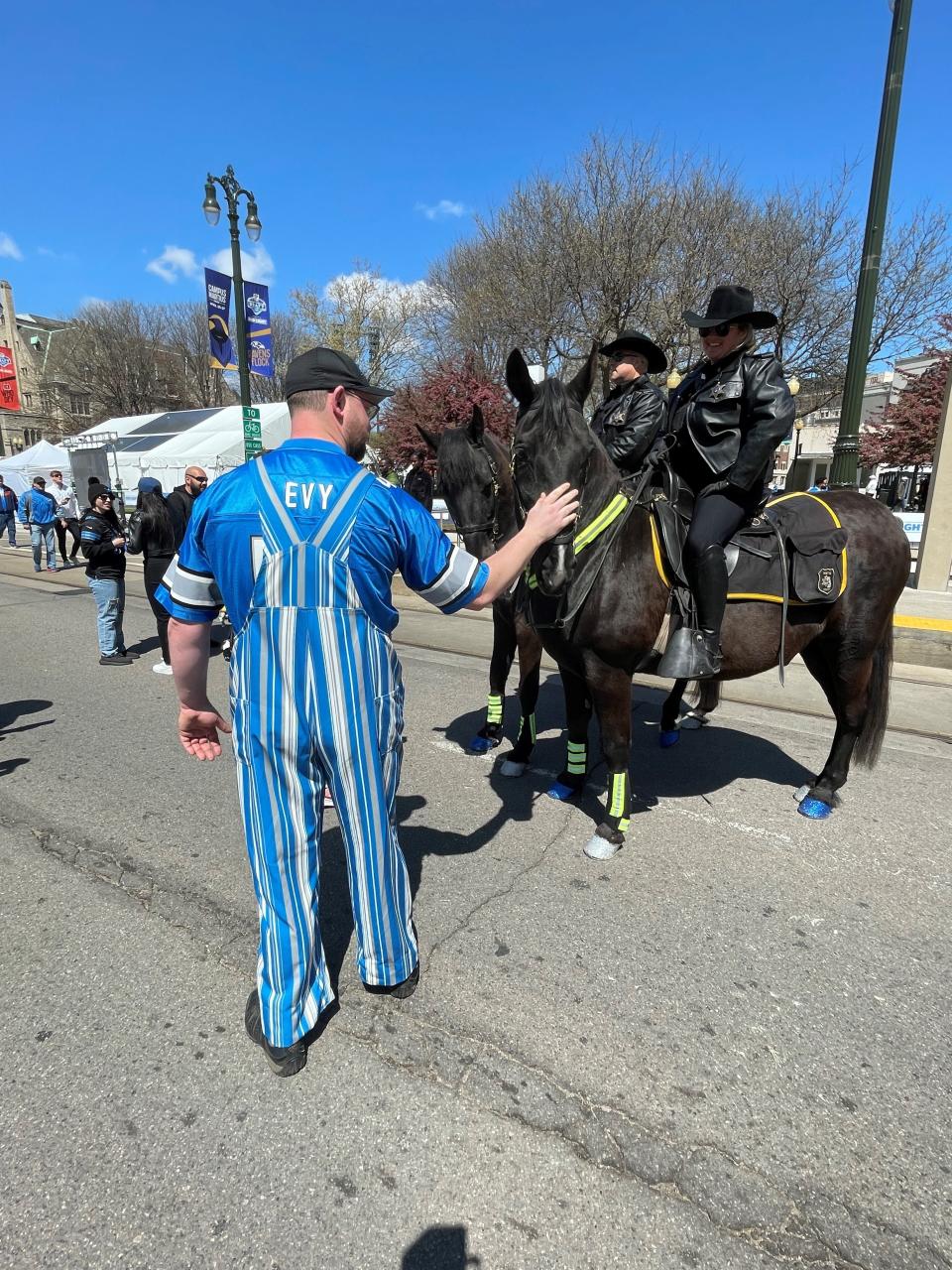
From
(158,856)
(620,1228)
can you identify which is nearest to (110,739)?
(158,856)

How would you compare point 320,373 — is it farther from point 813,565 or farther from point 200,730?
point 813,565

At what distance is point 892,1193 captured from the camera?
1774mm

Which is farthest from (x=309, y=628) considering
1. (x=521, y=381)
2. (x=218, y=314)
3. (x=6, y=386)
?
(x=6, y=386)

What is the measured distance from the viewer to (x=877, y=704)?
4008mm

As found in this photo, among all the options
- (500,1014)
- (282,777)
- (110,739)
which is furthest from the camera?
(110,739)

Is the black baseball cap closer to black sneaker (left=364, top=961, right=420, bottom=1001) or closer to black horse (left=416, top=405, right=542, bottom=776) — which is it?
black sneaker (left=364, top=961, right=420, bottom=1001)

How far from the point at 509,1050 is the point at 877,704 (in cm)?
315

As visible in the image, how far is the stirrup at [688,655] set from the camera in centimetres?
333

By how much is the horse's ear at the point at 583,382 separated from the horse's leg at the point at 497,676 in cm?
194

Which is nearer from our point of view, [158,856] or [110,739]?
[158,856]

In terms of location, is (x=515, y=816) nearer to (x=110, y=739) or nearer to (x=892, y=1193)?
(x=892, y=1193)

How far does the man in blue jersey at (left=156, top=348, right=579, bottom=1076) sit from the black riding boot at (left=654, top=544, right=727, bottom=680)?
1.50m

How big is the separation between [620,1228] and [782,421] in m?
3.21

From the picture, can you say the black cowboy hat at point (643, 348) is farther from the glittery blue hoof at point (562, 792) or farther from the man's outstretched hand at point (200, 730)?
the man's outstretched hand at point (200, 730)
